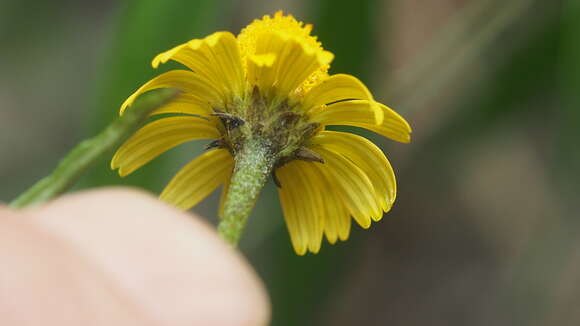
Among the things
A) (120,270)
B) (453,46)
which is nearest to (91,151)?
(120,270)

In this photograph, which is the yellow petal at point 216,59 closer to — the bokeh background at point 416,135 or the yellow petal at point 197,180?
the yellow petal at point 197,180

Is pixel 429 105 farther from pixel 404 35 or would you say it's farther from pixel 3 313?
pixel 3 313

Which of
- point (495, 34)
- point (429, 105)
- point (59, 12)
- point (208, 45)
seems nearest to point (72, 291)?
point (208, 45)

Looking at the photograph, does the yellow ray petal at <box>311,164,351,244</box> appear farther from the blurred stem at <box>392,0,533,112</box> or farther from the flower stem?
the blurred stem at <box>392,0,533,112</box>

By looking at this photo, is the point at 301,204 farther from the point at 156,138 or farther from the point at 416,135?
the point at 416,135

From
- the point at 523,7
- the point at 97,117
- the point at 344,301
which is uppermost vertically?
the point at 523,7

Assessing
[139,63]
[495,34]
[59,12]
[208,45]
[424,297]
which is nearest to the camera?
[208,45]

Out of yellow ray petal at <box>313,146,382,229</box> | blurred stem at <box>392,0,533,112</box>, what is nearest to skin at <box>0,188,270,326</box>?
yellow ray petal at <box>313,146,382,229</box>
